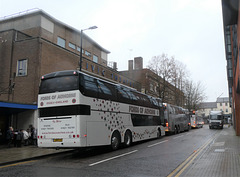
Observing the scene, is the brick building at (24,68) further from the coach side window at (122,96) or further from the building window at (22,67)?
the coach side window at (122,96)

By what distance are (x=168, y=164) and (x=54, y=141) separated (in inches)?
214

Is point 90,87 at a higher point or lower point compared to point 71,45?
lower

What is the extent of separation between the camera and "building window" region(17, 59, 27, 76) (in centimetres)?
2060

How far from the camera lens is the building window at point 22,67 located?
20.6m

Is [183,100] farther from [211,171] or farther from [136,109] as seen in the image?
[211,171]

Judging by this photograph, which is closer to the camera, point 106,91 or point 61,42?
point 106,91

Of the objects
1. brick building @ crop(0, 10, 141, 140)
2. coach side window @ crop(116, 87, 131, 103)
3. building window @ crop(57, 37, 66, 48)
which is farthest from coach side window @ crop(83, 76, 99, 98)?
building window @ crop(57, 37, 66, 48)

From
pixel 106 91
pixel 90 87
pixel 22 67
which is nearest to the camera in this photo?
pixel 90 87

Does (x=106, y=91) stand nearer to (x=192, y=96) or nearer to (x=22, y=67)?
(x=22, y=67)

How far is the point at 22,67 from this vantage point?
68.4 feet

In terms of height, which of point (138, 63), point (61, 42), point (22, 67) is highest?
point (138, 63)

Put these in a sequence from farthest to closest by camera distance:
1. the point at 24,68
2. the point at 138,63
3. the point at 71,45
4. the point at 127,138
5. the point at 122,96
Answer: the point at 138,63
the point at 71,45
the point at 24,68
the point at 127,138
the point at 122,96

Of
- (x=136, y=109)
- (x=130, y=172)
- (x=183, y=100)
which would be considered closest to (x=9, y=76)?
(x=136, y=109)

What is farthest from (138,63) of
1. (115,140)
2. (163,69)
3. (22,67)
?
(115,140)
